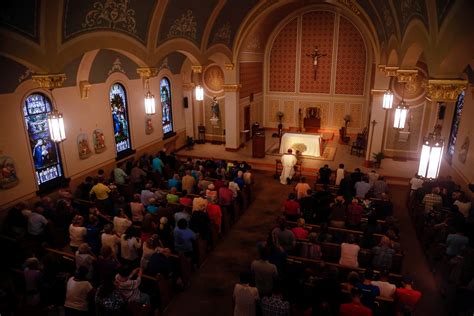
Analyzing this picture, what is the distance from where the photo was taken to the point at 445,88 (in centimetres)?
551

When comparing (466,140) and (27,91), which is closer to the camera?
(27,91)

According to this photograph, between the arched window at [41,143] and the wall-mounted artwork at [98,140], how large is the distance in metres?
1.51

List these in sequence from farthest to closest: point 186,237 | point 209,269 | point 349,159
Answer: point 349,159 < point 209,269 < point 186,237

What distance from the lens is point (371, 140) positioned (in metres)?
14.6

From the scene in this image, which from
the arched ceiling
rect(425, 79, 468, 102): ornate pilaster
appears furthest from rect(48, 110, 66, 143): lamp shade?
rect(425, 79, 468, 102): ornate pilaster

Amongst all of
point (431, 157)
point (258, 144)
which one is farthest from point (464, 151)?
point (258, 144)

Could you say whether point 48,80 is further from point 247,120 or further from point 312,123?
point 312,123

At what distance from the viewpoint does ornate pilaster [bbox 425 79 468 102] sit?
5434 millimetres

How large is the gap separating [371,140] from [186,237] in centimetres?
1003

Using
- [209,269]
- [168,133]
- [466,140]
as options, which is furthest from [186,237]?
[168,133]

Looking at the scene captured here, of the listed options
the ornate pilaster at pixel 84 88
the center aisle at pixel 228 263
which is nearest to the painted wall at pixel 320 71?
the center aisle at pixel 228 263

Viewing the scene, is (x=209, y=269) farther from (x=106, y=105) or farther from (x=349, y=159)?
(x=349, y=159)

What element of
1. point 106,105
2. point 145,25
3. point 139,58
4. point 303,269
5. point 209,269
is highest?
point 145,25

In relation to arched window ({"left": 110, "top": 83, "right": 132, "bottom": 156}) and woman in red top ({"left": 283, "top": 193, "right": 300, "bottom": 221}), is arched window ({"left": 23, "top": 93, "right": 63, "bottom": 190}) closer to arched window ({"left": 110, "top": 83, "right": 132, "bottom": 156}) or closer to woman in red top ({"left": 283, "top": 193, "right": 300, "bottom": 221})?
arched window ({"left": 110, "top": 83, "right": 132, "bottom": 156})
